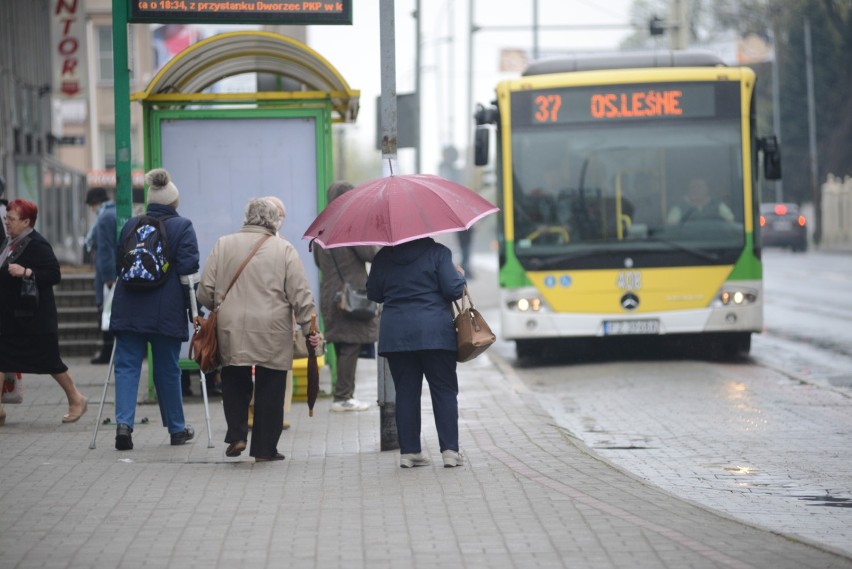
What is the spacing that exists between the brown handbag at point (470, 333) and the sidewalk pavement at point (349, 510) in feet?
2.31

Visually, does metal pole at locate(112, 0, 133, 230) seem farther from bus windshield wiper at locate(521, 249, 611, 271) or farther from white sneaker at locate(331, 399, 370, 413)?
bus windshield wiper at locate(521, 249, 611, 271)

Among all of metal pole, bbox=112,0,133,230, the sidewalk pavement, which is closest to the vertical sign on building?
metal pole, bbox=112,0,133,230

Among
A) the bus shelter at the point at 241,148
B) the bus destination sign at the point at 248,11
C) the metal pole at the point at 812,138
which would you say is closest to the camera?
the bus destination sign at the point at 248,11

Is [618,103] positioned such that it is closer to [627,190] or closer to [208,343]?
[627,190]

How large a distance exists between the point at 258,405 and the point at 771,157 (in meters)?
9.05

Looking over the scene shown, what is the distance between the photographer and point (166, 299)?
9625mm

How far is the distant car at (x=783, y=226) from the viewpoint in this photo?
54.0 m

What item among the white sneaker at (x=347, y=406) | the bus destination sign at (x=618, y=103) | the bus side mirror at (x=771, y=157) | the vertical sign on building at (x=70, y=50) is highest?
the vertical sign on building at (x=70, y=50)

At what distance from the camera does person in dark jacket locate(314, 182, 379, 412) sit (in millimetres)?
11727

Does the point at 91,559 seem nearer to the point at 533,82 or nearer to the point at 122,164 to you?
the point at 122,164

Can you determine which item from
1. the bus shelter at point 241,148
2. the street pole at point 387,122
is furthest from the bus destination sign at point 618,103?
the street pole at point 387,122

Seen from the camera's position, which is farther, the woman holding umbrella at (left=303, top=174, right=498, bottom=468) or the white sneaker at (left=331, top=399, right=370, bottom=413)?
the white sneaker at (left=331, top=399, right=370, bottom=413)

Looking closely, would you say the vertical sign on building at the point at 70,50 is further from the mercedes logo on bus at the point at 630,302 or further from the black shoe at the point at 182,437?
the black shoe at the point at 182,437

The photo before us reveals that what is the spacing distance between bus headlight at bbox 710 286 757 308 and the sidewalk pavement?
19.1 feet
